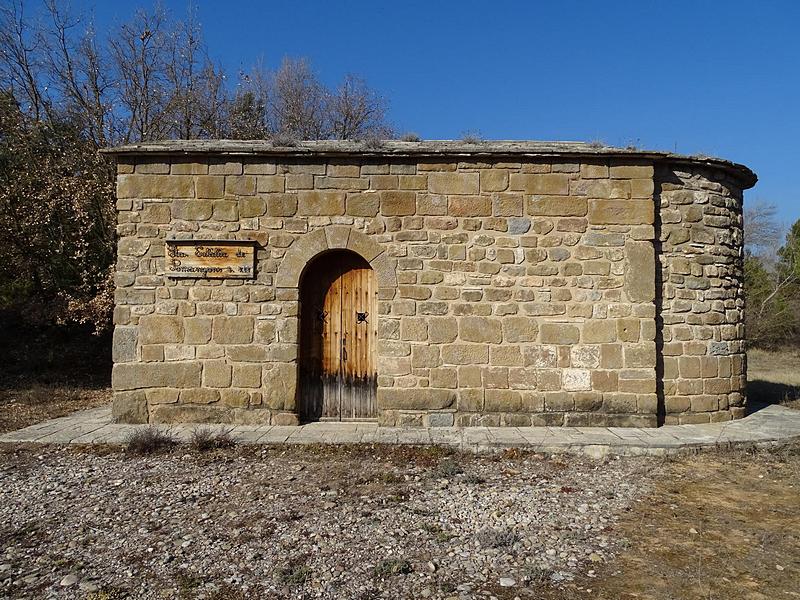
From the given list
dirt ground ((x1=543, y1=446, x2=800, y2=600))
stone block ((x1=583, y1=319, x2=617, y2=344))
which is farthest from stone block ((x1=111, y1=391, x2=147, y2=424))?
stone block ((x1=583, y1=319, x2=617, y2=344))

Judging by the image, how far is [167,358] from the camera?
21.7 feet

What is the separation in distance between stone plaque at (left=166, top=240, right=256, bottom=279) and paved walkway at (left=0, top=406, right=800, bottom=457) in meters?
2.01

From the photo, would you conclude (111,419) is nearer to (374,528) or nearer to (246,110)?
(374,528)

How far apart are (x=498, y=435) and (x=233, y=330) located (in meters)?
3.69

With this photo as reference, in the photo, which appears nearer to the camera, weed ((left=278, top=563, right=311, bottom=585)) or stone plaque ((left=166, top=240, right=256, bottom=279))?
weed ((left=278, top=563, right=311, bottom=585))

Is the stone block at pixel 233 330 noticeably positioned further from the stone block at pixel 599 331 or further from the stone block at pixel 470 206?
the stone block at pixel 599 331

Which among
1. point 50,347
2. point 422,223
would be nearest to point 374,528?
point 422,223

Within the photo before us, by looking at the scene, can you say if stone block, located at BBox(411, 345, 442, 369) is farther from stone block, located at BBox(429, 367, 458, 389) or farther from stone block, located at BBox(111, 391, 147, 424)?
stone block, located at BBox(111, 391, 147, 424)

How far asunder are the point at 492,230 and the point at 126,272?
494 centimetres

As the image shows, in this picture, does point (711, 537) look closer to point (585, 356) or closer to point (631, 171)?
point (585, 356)

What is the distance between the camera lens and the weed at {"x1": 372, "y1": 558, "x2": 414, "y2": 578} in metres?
3.04

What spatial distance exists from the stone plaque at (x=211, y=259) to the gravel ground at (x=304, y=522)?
7.74 ft

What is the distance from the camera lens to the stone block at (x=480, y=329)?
21.6ft

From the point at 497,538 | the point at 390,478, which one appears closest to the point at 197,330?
the point at 390,478
